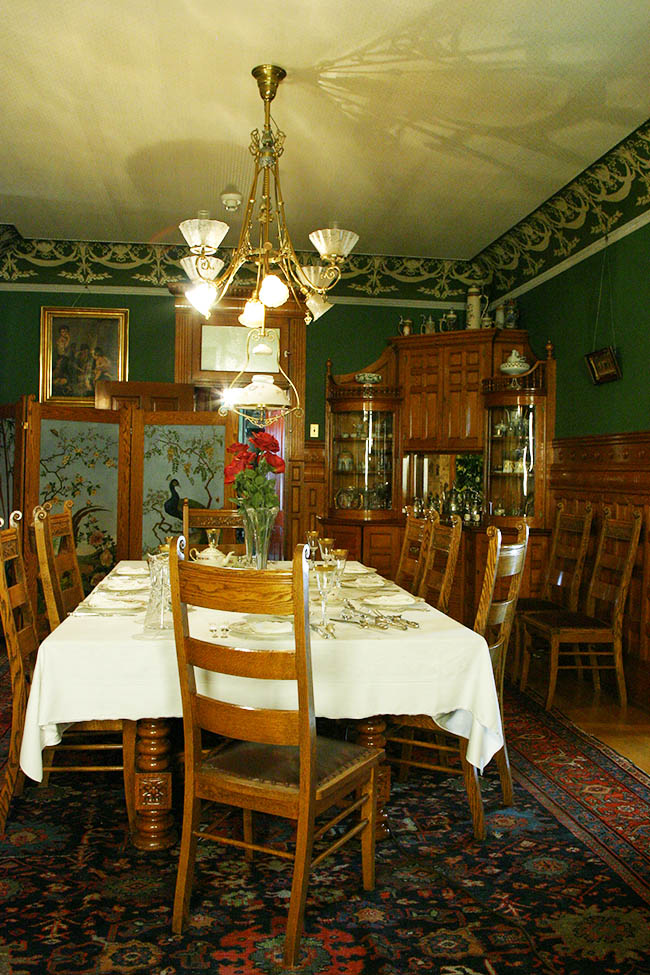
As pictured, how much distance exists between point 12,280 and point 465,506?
443 cm

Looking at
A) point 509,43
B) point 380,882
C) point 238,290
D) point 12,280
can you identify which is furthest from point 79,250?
point 380,882

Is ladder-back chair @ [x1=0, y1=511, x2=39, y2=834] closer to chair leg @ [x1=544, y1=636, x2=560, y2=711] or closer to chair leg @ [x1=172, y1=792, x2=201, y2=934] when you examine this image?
chair leg @ [x1=172, y1=792, x2=201, y2=934]

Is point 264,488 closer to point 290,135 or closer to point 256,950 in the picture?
point 256,950

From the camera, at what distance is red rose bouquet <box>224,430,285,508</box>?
325cm

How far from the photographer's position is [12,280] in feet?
22.3

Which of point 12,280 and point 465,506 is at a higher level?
point 12,280

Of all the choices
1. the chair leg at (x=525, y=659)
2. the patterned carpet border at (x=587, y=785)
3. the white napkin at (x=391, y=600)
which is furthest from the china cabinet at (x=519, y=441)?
the white napkin at (x=391, y=600)

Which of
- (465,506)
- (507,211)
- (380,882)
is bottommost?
(380,882)

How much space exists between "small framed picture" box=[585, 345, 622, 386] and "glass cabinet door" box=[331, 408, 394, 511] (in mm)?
1998

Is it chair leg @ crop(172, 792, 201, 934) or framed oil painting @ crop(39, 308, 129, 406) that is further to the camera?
framed oil painting @ crop(39, 308, 129, 406)

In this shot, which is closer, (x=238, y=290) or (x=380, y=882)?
(x=380, y=882)

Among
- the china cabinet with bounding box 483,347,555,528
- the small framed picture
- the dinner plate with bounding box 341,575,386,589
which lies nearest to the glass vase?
the dinner plate with bounding box 341,575,386,589

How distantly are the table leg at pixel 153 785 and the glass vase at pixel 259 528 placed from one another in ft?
3.20

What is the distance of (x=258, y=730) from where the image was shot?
6.57 feet
